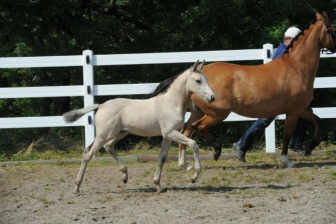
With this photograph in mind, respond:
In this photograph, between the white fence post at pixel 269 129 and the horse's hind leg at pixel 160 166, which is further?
the white fence post at pixel 269 129

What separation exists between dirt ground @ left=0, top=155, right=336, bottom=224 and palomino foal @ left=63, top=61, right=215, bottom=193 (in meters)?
0.41

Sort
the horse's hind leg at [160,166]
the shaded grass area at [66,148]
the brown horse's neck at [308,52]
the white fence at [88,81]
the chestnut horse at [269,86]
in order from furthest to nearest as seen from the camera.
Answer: the shaded grass area at [66,148]
the white fence at [88,81]
the brown horse's neck at [308,52]
the chestnut horse at [269,86]
the horse's hind leg at [160,166]

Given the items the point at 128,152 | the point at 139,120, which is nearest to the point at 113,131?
the point at 139,120

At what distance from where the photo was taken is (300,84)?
857 centimetres

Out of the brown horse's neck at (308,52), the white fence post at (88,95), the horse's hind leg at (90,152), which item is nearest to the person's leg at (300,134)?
the brown horse's neck at (308,52)

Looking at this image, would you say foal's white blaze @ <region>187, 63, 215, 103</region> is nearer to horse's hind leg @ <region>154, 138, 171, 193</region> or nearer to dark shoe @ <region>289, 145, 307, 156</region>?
horse's hind leg @ <region>154, 138, 171, 193</region>

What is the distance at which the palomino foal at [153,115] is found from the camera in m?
6.77

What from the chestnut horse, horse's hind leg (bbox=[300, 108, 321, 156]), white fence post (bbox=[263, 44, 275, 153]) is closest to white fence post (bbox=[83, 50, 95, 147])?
the chestnut horse

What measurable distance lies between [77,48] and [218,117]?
488 cm

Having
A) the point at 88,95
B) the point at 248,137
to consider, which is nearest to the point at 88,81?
the point at 88,95

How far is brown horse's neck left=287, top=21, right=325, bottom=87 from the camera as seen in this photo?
28.4ft

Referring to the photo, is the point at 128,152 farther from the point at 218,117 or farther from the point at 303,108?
the point at 303,108

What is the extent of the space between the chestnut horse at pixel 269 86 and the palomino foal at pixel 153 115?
1.38 m

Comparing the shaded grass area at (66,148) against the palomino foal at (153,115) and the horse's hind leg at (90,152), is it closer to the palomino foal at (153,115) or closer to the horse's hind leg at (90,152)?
the horse's hind leg at (90,152)
